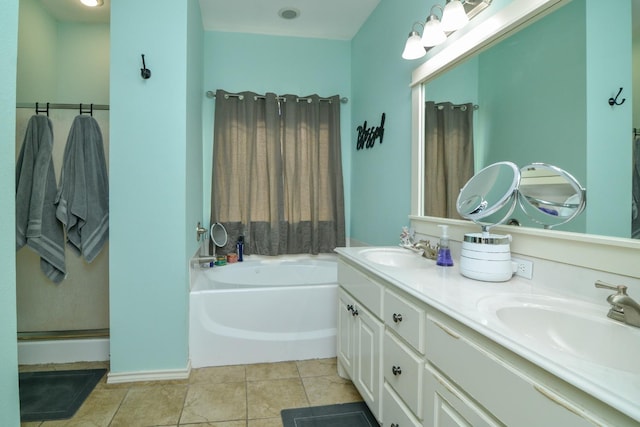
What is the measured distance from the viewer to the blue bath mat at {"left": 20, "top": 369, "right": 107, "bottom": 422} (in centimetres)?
175

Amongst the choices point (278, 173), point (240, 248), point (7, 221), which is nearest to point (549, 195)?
point (7, 221)

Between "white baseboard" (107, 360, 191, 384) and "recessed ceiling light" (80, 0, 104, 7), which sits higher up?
"recessed ceiling light" (80, 0, 104, 7)

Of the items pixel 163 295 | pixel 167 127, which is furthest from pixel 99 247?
pixel 167 127

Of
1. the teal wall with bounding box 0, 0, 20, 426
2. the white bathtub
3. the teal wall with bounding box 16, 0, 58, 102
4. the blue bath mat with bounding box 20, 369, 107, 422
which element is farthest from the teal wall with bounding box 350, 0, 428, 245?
the teal wall with bounding box 16, 0, 58, 102

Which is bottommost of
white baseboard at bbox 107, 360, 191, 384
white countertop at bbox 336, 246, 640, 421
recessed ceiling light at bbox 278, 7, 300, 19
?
white baseboard at bbox 107, 360, 191, 384

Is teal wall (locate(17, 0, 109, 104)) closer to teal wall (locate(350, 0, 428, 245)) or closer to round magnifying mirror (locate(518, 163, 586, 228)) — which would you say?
teal wall (locate(350, 0, 428, 245))

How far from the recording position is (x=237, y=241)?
3.05 m

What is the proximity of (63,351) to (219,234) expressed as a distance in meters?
1.38

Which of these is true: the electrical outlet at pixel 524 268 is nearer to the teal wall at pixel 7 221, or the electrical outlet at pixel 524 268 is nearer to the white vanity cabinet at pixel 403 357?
the white vanity cabinet at pixel 403 357

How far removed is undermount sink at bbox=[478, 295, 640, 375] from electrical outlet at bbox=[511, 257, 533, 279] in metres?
0.22

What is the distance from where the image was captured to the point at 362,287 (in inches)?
63.4

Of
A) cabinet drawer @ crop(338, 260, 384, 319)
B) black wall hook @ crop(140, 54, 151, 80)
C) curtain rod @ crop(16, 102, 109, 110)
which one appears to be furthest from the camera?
curtain rod @ crop(16, 102, 109, 110)

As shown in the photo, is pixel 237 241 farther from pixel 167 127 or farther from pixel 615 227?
pixel 615 227

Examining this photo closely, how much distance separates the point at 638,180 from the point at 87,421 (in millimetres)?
2547
